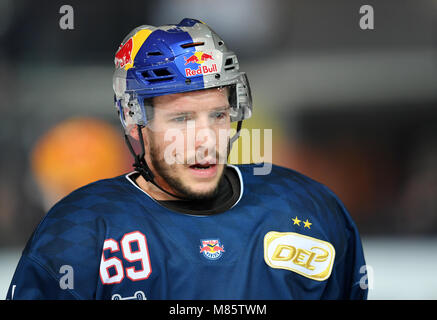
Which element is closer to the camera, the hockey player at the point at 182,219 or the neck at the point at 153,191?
the hockey player at the point at 182,219

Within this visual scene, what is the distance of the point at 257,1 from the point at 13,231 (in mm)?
2124

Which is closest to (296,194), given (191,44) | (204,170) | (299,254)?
(299,254)

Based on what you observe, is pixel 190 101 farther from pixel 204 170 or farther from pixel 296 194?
pixel 296 194

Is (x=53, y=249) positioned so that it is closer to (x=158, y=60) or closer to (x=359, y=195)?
(x=158, y=60)

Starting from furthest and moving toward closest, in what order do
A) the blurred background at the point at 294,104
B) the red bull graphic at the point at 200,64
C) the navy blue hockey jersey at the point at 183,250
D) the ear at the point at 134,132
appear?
1. the blurred background at the point at 294,104
2. the ear at the point at 134,132
3. the red bull graphic at the point at 200,64
4. the navy blue hockey jersey at the point at 183,250

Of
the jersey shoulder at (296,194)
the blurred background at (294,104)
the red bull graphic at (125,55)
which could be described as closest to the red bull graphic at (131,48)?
the red bull graphic at (125,55)

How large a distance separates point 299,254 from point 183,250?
1.16 feet

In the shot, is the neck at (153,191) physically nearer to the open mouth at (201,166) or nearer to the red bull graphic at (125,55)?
the open mouth at (201,166)

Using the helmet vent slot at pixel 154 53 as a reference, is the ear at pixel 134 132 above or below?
below

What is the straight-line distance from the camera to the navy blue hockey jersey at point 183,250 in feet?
4.81

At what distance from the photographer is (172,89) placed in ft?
5.12

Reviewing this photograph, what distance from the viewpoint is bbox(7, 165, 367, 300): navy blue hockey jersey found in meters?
1.47
